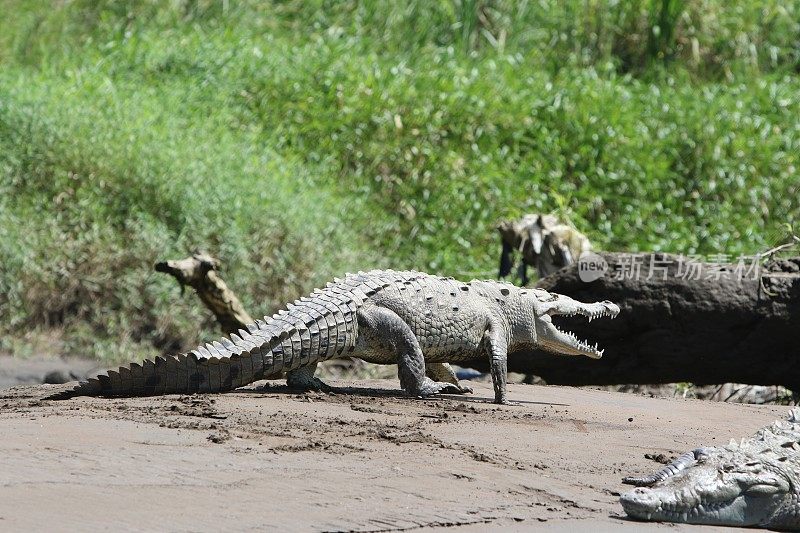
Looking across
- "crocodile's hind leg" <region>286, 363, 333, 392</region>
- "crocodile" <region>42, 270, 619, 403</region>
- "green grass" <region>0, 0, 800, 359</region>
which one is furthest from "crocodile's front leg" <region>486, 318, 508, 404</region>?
"green grass" <region>0, 0, 800, 359</region>

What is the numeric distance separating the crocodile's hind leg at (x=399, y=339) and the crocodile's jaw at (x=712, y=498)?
224cm

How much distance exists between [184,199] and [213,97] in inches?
99.1

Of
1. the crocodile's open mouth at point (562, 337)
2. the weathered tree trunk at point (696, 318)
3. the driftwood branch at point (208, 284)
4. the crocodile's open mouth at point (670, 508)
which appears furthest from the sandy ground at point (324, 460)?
the driftwood branch at point (208, 284)

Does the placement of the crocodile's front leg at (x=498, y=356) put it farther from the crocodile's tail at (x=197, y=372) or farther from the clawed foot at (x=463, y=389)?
the crocodile's tail at (x=197, y=372)

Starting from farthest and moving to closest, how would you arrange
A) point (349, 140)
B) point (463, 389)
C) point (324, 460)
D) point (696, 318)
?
1. point (349, 140)
2. point (696, 318)
3. point (463, 389)
4. point (324, 460)

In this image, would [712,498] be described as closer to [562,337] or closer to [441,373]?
[562,337]

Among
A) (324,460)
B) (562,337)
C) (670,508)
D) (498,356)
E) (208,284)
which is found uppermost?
(208,284)

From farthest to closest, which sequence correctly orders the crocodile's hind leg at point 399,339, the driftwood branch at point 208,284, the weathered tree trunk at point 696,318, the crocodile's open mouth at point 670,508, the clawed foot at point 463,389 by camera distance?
the driftwood branch at point 208,284, the weathered tree trunk at point 696,318, the clawed foot at point 463,389, the crocodile's hind leg at point 399,339, the crocodile's open mouth at point 670,508

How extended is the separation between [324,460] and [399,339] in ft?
6.35

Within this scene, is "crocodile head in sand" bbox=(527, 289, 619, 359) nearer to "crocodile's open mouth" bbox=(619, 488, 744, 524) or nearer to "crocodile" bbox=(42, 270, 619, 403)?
"crocodile" bbox=(42, 270, 619, 403)

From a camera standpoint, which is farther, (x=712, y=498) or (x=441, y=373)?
(x=441, y=373)

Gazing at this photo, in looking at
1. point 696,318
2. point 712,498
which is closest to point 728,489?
point 712,498

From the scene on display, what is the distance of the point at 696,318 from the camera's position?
8273 millimetres

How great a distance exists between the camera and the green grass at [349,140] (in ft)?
36.9
